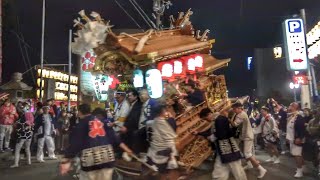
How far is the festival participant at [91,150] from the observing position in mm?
6086

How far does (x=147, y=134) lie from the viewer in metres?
7.86

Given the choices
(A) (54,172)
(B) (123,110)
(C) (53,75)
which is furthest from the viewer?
(C) (53,75)

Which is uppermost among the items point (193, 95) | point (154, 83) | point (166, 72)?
point (166, 72)

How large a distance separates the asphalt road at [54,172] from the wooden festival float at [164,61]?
0.95 m

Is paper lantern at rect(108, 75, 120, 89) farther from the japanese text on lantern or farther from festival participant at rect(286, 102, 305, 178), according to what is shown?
festival participant at rect(286, 102, 305, 178)

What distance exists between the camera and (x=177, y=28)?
520 inches

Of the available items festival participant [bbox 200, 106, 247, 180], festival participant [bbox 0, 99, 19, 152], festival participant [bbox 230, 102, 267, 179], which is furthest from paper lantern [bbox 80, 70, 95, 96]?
festival participant [bbox 200, 106, 247, 180]

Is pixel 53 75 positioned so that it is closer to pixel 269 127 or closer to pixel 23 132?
pixel 23 132

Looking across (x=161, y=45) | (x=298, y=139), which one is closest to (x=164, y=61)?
(x=161, y=45)

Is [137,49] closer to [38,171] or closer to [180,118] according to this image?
[180,118]

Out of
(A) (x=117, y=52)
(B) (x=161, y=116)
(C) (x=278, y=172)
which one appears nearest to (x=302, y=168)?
(C) (x=278, y=172)

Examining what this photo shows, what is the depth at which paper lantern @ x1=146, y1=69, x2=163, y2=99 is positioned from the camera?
10688 millimetres

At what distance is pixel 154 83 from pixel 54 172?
4305 millimetres

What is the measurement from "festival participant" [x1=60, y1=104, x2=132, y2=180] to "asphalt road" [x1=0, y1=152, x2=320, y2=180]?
14.9ft
